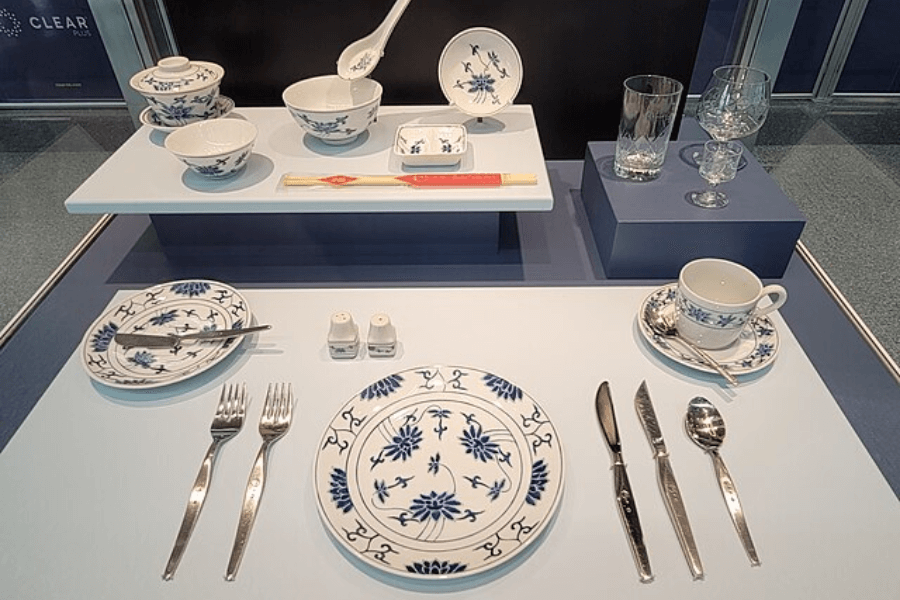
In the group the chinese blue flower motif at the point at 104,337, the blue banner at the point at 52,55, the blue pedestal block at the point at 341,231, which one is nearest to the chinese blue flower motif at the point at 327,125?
the blue pedestal block at the point at 341,231

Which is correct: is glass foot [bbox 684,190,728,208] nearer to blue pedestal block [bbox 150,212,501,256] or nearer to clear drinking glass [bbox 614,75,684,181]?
clear drinking glass [bbox 614,75,684,181]

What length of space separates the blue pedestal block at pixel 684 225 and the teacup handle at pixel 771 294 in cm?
13

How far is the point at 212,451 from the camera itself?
1.96 ft

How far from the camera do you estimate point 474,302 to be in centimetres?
79

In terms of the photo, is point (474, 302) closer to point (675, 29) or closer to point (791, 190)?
point (675, 29)

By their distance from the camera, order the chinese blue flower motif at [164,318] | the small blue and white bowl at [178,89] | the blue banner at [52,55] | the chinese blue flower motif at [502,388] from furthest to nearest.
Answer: the blue banner at [52,55]
the small blue and white bowl at [178,89]
the chinese blue flower motif at [164,318]
the chinese blue flower motif at [502,388]

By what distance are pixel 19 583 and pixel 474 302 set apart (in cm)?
53

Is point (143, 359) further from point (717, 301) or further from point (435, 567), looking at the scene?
point (717, 301)

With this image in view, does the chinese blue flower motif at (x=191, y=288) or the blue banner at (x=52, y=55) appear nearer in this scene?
the chinese blue flower motif at (x=191, y=288)

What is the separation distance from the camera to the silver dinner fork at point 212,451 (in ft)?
1.72

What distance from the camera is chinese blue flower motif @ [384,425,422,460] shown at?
1.90 feet

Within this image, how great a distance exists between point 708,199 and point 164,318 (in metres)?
0.71

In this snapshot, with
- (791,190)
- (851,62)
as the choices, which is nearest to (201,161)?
(791,190)

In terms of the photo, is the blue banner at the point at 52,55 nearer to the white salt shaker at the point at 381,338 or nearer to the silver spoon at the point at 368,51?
the silver spoon at the point at 368,51
